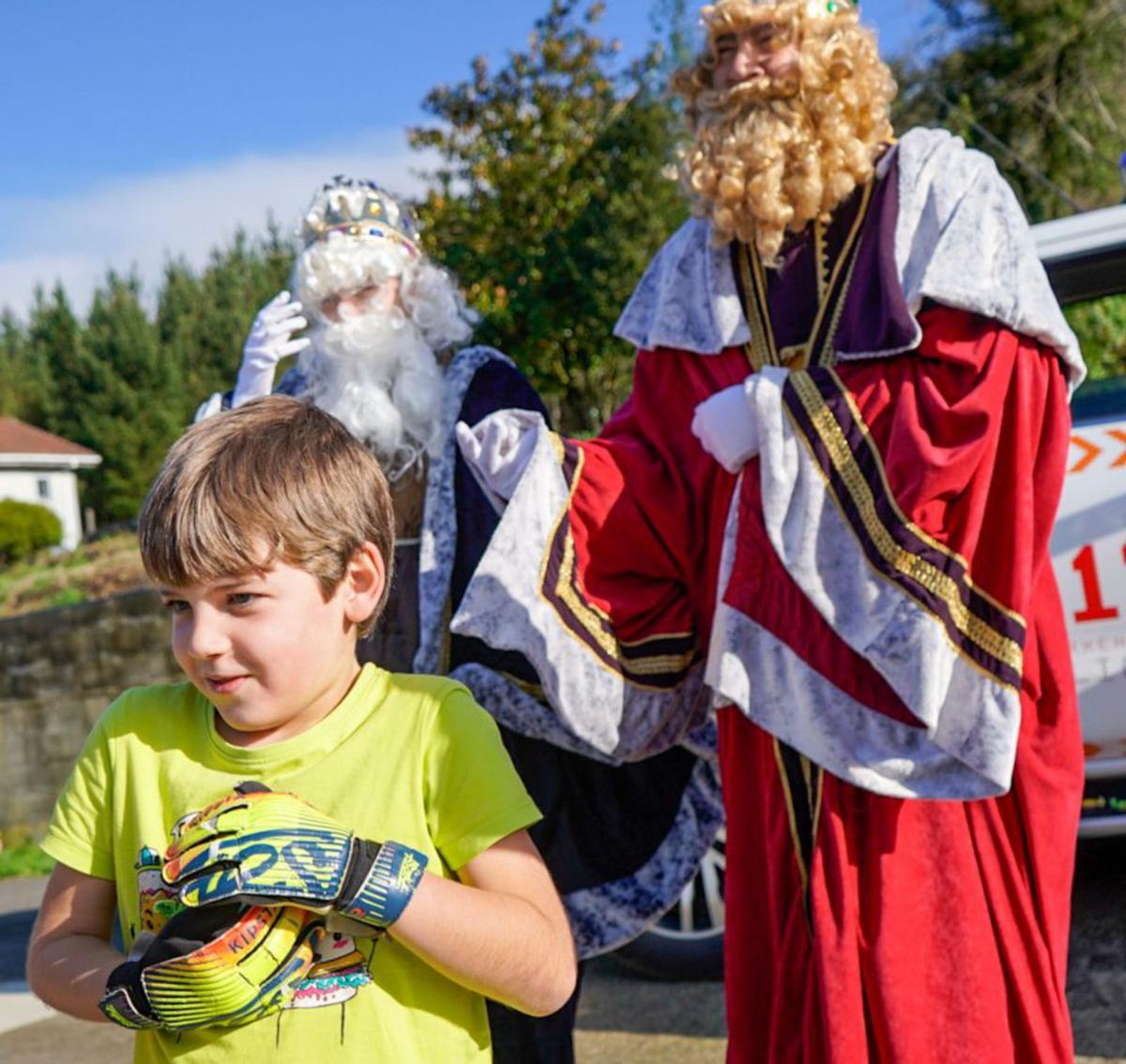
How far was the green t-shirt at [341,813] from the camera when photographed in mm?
1402

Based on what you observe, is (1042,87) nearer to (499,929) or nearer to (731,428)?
(731,428)

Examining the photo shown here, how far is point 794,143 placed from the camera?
2.46 metres

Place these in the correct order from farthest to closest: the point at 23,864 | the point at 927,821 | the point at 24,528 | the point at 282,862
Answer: the point at 24,528, the point at 23,864, the point at 927,821, the point at 282,862

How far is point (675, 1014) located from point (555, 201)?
9004mm

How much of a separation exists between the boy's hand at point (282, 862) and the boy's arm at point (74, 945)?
0.66ft

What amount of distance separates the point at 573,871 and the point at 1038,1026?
912mm

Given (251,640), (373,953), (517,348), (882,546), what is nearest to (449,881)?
(373,953)

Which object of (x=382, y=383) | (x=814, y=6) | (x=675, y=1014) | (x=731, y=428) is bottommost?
(x=675, y=1014)

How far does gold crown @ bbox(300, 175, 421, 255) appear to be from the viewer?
3.30 m

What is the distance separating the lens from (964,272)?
225 cm

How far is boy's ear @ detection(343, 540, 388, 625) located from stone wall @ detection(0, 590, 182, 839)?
19.8ft

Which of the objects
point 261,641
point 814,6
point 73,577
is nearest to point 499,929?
point 261,641

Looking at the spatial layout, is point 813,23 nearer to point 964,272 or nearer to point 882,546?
point 964,272

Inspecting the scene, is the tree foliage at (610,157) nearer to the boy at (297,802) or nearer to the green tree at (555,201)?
the green tree at (555,201)
